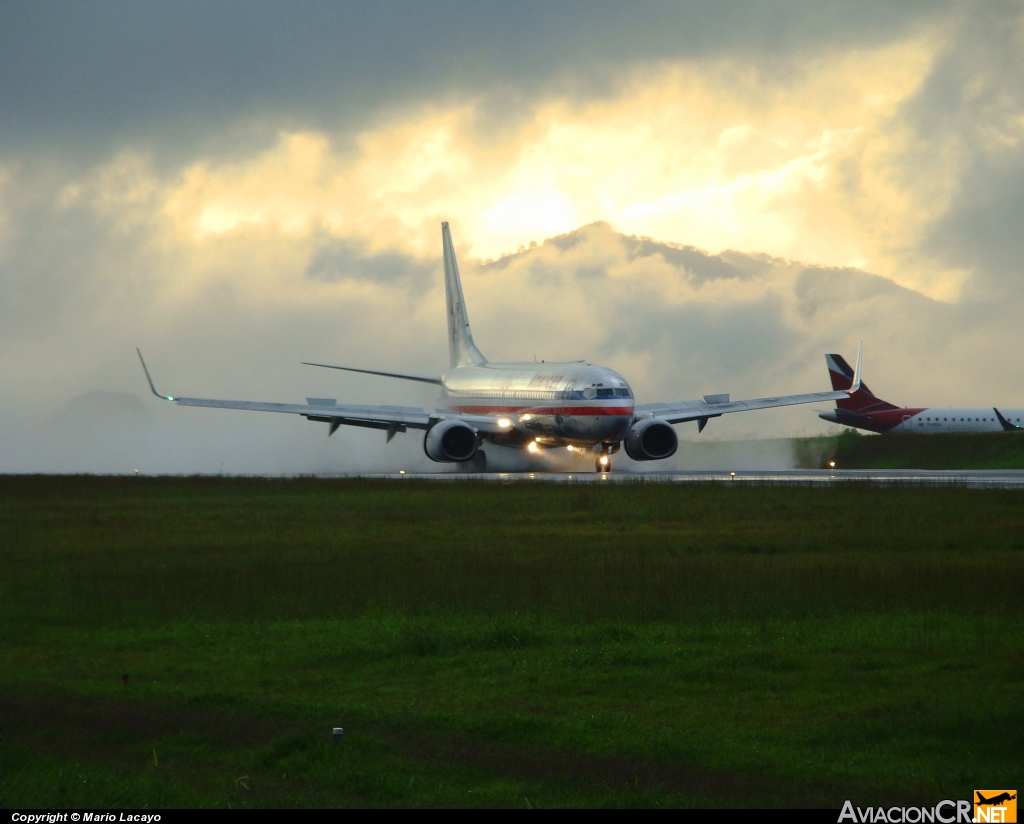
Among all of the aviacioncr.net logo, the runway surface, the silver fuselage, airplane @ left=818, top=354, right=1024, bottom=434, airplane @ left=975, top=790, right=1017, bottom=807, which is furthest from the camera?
airplane @ left=818, top=354, right=1024, bottom=434

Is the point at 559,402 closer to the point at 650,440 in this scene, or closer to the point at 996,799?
the point at 650,440

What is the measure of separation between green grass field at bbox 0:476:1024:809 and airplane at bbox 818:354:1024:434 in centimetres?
6709

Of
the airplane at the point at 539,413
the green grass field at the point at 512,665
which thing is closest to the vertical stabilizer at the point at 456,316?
the airplane at the point at 539,413

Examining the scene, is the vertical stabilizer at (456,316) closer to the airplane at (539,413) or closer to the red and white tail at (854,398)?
the airplane at (539,413)

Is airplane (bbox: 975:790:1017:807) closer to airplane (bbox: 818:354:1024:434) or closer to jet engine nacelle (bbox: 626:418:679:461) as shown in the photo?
jet engine nacelle (bbox: 626:418:679:461)

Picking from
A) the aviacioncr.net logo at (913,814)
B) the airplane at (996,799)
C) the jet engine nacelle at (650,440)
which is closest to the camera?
the aviacioncr.net logo at (913,814)

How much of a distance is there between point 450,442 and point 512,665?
43.9 metres

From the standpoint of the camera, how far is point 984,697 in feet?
39.4

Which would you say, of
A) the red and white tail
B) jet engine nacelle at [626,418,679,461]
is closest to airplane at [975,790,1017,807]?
jet engine nacelle at [626,418,679,461]

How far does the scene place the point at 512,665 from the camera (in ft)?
46.4

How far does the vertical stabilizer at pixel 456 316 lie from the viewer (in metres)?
76.9

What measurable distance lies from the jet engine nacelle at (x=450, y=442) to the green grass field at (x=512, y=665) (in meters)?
28.2

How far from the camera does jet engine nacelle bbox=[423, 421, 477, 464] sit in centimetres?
5753

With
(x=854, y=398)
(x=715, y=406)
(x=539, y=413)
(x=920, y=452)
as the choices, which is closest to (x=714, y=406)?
(x=715, y=406)
